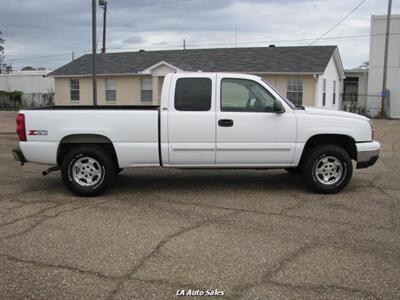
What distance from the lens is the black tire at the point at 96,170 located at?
7.50m

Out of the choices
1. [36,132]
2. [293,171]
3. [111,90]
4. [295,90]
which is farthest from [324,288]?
[111,90]

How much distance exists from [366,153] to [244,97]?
2.16 m

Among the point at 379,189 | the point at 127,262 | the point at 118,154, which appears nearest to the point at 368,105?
the point at 379,189


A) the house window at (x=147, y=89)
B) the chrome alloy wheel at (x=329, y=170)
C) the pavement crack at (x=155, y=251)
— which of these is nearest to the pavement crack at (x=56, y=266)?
the pavement crack at (x=155, y=251)

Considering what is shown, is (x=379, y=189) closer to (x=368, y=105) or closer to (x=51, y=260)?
(x=51, y=260)

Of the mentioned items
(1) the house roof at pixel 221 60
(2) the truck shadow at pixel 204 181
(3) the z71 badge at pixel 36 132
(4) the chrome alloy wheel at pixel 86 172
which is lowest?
(2) the truck shadow at pixel 204 181

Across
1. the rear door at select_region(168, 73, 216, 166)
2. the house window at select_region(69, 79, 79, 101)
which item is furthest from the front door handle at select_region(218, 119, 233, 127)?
the house window at select_region(69, 79, 79, 101)

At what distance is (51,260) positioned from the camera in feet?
15.9

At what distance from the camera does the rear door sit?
7.45 metres

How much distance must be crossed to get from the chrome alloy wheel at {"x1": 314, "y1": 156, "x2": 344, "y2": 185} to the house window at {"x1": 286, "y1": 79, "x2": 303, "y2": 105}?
63.5 feet

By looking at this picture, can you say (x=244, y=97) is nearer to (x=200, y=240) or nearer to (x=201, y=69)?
(x=200, y=240)

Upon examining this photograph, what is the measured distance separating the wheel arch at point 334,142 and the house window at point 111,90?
24.2 metres

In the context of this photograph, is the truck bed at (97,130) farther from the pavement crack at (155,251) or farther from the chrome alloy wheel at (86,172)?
the pavement crack at (155,251)

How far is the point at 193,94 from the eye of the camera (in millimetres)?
7586
